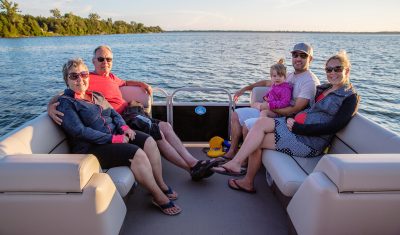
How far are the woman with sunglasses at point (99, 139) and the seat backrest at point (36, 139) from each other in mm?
92

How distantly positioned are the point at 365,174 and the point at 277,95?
165cm

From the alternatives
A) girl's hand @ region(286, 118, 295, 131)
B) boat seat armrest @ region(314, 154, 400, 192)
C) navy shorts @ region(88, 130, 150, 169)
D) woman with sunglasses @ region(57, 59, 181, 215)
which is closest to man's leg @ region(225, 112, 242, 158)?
girl's hand @ region(286, 118, 295, 131)

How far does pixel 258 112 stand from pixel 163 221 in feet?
5.48

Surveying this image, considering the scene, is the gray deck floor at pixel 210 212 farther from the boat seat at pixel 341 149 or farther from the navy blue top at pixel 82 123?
the navy blue top at pixel 82 123

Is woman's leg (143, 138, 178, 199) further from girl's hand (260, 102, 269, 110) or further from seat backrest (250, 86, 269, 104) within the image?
seat backrest (250, 86, 269, 104)

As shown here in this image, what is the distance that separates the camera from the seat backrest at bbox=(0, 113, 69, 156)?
82.8 inches

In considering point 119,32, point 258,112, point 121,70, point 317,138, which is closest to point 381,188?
point 317,138

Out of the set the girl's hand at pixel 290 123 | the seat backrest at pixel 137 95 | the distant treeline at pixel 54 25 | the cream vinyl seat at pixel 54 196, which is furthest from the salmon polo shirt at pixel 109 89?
the distant treeline at pixel 54 25

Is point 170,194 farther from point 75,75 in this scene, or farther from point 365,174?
point 365,174

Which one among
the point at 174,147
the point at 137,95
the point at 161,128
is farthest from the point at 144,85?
the point at 174,147

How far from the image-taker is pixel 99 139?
254 cm

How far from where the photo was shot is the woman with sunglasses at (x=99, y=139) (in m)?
2.48

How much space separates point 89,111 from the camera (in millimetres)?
2592

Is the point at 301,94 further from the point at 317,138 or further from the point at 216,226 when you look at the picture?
the point at 216,226
